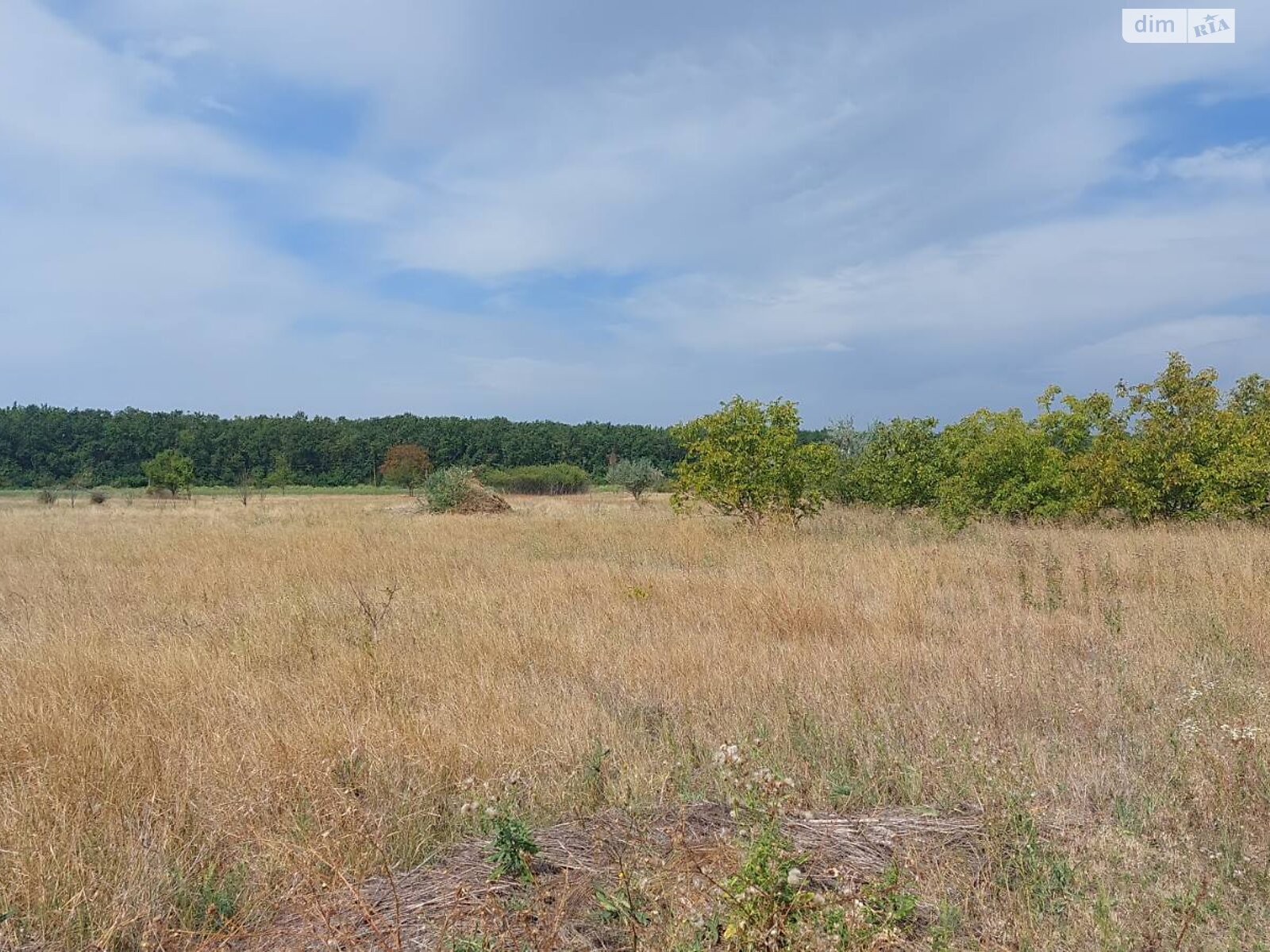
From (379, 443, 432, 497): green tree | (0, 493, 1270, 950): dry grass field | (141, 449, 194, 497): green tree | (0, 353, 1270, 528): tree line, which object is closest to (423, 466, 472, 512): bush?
(0, 353, 1270, 528): tree line

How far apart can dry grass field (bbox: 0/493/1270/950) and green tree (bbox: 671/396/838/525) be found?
532 centimetres

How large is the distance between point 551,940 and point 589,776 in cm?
125

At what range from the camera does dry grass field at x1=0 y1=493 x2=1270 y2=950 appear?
257cm

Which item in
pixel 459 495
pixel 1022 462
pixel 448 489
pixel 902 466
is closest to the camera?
pixel 1022 462

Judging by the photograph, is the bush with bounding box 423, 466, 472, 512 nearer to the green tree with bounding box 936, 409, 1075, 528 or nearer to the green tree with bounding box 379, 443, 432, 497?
the green tree with bounding box 936, 409, 1075, 528

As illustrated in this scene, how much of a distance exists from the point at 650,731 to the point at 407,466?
63.2 meters

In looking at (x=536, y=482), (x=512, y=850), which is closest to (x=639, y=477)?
(x=536, y=482)

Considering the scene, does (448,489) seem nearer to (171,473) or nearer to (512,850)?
(512,850)

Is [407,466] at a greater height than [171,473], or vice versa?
[407,466]

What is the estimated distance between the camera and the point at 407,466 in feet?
210

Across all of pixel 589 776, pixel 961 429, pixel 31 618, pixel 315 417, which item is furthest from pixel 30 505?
pixel 315 417

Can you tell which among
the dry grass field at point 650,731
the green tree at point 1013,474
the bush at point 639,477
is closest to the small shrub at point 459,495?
the green tree at point 1013,474

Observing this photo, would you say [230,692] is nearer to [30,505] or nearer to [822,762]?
[822,762]

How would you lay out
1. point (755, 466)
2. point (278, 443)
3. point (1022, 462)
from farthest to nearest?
point (278, 443), point (1022, 462), point (755, 466)
